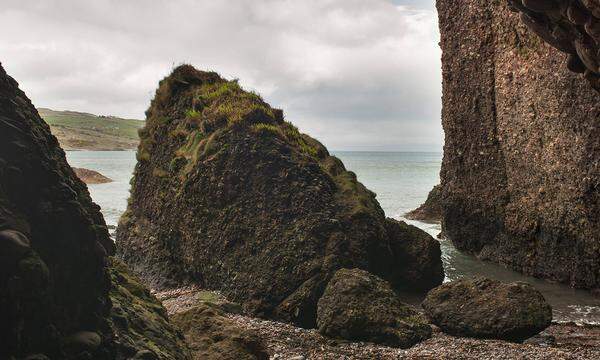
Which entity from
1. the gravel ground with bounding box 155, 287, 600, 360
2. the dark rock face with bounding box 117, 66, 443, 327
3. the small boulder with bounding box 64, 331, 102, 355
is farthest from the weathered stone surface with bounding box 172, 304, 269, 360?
the small boulder with bounding box 64, 331, 102, 355

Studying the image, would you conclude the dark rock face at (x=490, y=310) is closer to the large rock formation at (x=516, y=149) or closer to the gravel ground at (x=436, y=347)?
the gravel ground at (x=436, y=347)

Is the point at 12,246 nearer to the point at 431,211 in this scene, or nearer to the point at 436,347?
the point at 436,347

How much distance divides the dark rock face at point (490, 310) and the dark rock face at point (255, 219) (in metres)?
2.59

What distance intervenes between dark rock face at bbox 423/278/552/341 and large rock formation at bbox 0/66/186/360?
786 cm

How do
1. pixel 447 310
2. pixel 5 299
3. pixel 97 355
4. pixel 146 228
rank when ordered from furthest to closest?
pixel 146 228, pixel 447 310, pixel 97 355, pixel 5 299

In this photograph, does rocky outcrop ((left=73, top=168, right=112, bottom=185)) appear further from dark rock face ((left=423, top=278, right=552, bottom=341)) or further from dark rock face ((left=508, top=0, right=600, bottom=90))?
dark rock face ((left=508, top=0, right=600, bottom=90))

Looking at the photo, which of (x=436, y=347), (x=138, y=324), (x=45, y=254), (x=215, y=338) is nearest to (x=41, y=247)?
(x=45, y=254)

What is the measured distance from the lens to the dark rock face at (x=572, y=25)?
925 cm

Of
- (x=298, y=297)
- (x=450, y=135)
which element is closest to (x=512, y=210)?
(x=450, y=135)

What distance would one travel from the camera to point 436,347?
11.0 meters

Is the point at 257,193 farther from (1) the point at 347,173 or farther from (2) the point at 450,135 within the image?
(2) the point at 450,135

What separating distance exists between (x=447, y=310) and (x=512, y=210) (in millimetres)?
9719

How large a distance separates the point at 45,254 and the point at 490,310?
9.44 metres

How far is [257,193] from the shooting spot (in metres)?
15.6
